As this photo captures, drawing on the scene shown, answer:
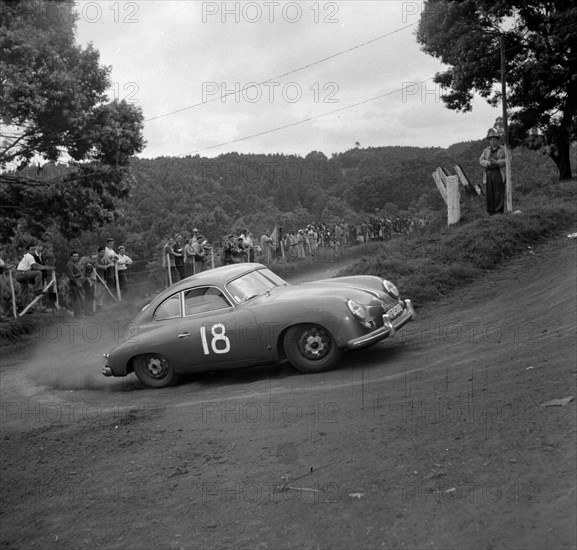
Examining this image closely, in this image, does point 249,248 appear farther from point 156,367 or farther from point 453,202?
point 156,367

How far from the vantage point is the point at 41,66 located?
16312 mm

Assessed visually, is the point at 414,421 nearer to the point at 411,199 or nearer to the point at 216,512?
the point at 216,512

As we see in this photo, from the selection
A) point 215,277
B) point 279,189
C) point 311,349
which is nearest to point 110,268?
point 215,277

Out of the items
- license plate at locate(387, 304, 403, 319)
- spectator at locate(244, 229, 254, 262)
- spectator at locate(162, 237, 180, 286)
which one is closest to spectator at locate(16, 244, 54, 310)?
spectator at locate(162, 237, 180, 286)

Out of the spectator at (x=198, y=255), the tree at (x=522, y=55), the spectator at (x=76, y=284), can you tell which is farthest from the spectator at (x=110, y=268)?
the tree at (x=522, y=55)

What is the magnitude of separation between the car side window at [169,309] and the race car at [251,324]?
1 cm

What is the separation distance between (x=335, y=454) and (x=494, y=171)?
12429mm

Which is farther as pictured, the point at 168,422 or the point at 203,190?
the point at 203,190

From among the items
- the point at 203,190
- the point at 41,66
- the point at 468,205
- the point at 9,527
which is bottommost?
the point at 9,527

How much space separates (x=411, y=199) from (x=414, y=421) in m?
52.4

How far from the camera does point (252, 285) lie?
899 centimetres

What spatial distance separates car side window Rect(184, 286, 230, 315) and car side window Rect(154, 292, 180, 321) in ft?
0.51

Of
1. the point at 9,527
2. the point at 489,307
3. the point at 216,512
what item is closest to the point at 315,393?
the point at 216,512

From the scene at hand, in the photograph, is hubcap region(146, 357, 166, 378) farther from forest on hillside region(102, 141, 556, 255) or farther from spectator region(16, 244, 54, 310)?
forest on hillside region(102, 141, 556, 255)
